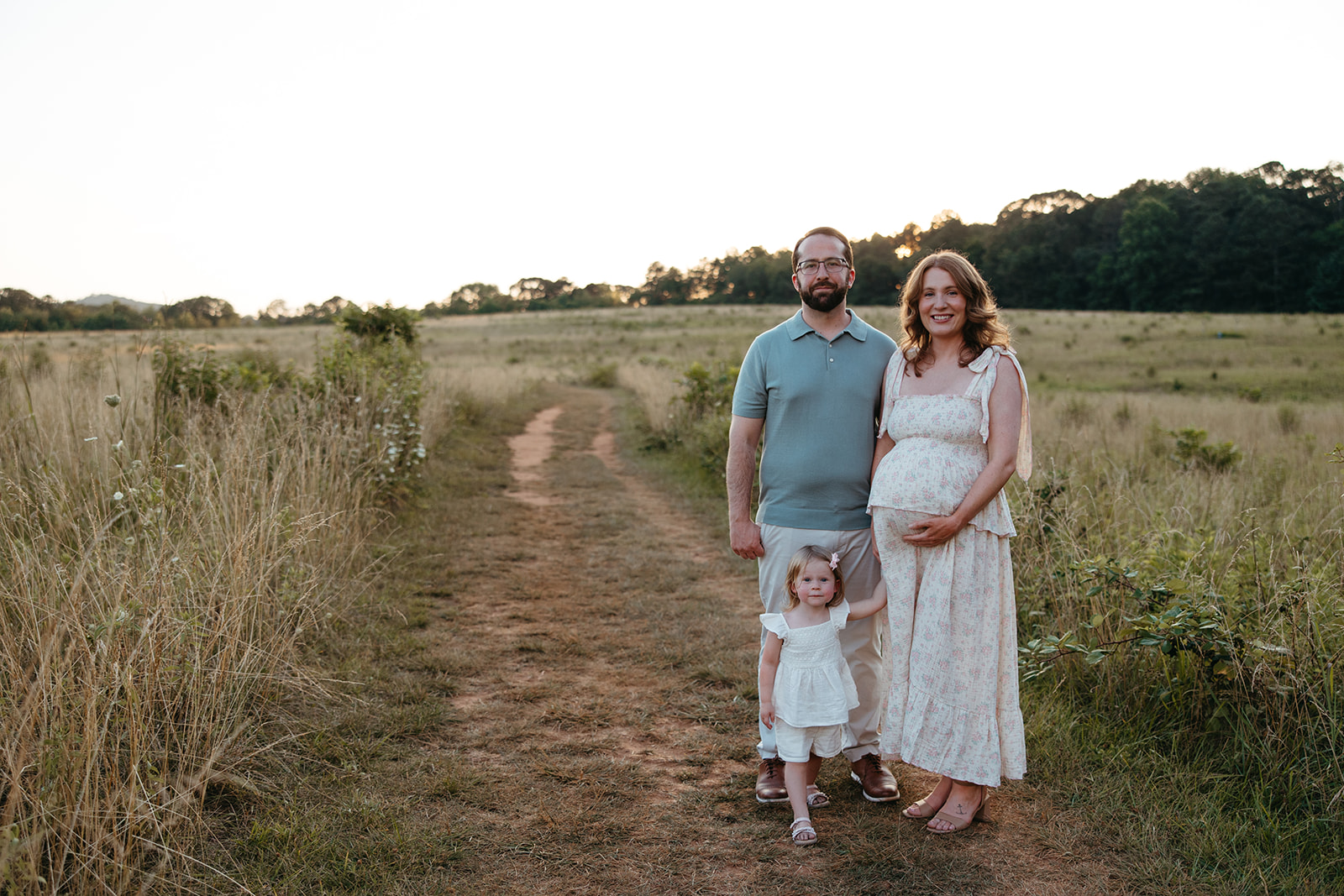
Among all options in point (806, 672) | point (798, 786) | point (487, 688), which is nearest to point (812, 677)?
point (806, 672)

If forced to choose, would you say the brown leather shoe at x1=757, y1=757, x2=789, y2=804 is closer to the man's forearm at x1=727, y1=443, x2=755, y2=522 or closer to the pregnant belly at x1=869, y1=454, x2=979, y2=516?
the man's forearm at x1=727, y1=443, x2=755, y2=522

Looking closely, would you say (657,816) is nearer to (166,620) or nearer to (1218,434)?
(166,620)

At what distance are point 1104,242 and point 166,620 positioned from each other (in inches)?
3142

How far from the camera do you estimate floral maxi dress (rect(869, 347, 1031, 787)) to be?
3.01m

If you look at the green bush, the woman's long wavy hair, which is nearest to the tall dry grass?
the green bush

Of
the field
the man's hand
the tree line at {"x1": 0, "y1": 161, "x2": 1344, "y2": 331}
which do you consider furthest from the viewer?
the tree line at {"x1": 0, "y1": 161, "x2": 1344, "y2": 331}

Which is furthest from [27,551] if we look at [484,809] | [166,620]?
[484,809]

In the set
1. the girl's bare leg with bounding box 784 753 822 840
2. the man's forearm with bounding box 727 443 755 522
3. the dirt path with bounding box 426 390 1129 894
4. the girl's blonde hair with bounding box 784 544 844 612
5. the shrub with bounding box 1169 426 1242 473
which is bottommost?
Result: the dirt path with bounding box 426 390 1129 894

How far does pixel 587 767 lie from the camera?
361cm

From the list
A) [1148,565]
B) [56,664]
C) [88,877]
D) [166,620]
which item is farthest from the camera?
[1148,565]

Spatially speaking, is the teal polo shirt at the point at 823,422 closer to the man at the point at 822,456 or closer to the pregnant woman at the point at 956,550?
the man at the point at 822,456

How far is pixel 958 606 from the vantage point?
304cm

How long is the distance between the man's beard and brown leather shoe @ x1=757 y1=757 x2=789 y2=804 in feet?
6.28

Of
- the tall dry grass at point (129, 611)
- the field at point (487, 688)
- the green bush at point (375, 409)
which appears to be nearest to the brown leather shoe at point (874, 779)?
the field at point (487, 688)
